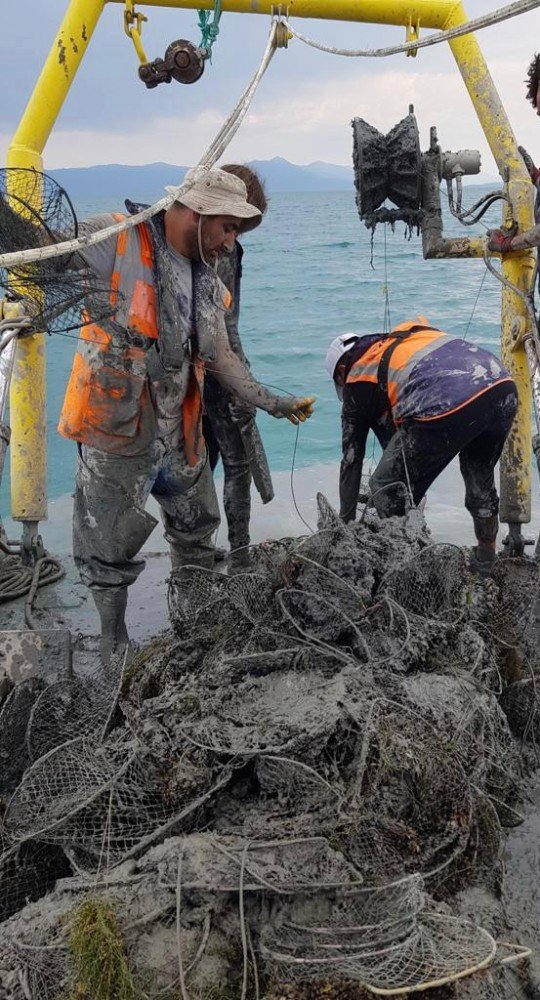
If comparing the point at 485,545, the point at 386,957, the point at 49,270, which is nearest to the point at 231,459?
the point at 485,545

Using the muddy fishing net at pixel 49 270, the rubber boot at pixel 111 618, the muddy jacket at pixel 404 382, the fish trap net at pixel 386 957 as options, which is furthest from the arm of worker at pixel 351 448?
the fish trap net at pixel 386 957

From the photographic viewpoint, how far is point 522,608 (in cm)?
426

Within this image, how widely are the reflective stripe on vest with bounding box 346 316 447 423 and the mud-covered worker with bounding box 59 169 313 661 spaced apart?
18.6 inches

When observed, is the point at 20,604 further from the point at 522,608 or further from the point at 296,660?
the point at 522,608

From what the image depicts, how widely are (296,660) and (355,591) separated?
41 centimetres

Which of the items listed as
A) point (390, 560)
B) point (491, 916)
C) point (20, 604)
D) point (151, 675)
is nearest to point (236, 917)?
point (491, 916)

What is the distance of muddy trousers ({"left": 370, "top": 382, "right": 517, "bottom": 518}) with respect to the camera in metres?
4.42

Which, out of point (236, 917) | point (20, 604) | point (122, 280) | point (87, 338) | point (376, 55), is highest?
point (376, 55)

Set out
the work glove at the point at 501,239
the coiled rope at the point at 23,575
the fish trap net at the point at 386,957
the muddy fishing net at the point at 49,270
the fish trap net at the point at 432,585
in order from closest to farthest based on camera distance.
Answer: the fish trap net at the point at 386,957, the muddy fishing net at the point at 49,270, the fish trap net at the point at 432,585, the coiled rope at the point at 23,575, the work glove at the point at 501,239

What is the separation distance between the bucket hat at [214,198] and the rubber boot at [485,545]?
2.26m

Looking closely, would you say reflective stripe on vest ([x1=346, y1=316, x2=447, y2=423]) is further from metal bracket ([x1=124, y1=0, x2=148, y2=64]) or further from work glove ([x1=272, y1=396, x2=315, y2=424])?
metal bracket ([x1=124, y1=0, x2=148, y2=64])

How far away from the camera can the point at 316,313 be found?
2034 centimetres

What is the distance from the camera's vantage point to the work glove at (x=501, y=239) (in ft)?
17.9

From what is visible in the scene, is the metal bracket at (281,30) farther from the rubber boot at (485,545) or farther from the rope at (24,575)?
the rope at (24,575)
